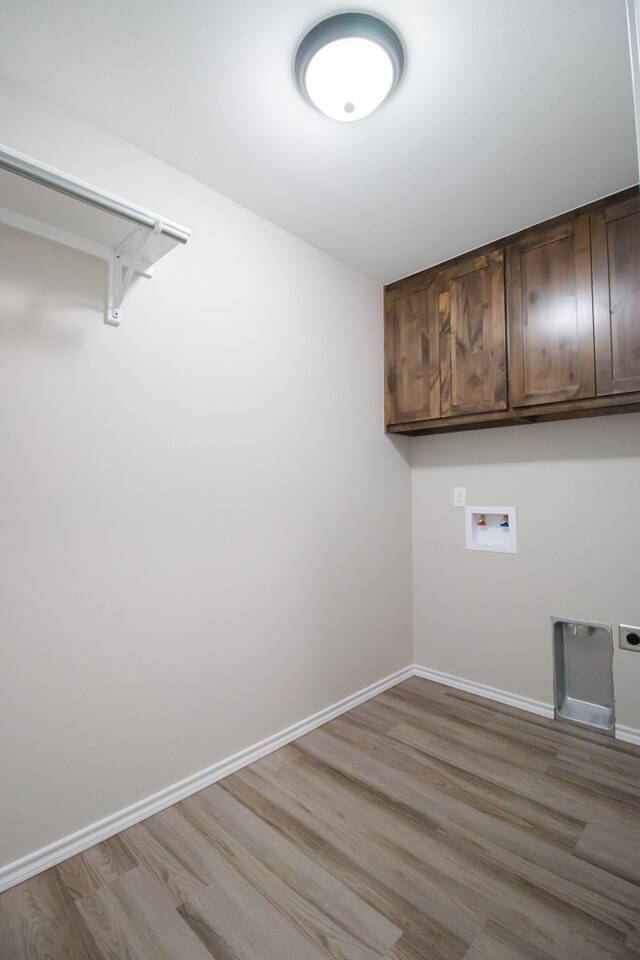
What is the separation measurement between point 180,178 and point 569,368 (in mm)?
1846

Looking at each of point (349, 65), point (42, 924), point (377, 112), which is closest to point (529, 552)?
point (377, 112)

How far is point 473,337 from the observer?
2.39m

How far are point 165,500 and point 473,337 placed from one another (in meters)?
1.75

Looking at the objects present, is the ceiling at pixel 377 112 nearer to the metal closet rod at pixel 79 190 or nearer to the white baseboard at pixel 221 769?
the metal closet rod at pixel 79 190

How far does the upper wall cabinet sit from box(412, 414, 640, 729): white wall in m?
0.34

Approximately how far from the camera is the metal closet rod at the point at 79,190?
3.65 feet

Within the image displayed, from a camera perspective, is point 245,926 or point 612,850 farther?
point 612,850

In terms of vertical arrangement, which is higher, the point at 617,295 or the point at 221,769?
the point at 617,295

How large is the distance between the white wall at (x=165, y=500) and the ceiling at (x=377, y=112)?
16 cm

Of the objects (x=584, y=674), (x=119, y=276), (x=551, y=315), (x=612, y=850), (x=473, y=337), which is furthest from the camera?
(x=473, y=337)

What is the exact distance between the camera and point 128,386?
1654 millimetres

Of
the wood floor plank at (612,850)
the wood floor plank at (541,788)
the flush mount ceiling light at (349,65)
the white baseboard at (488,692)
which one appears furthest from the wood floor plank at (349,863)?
the flush mount ceiling light at (349,65)

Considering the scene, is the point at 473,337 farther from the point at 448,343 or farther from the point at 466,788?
the point at 466,788

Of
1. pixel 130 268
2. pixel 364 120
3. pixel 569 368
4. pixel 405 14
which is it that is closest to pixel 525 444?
pixel 569 368
